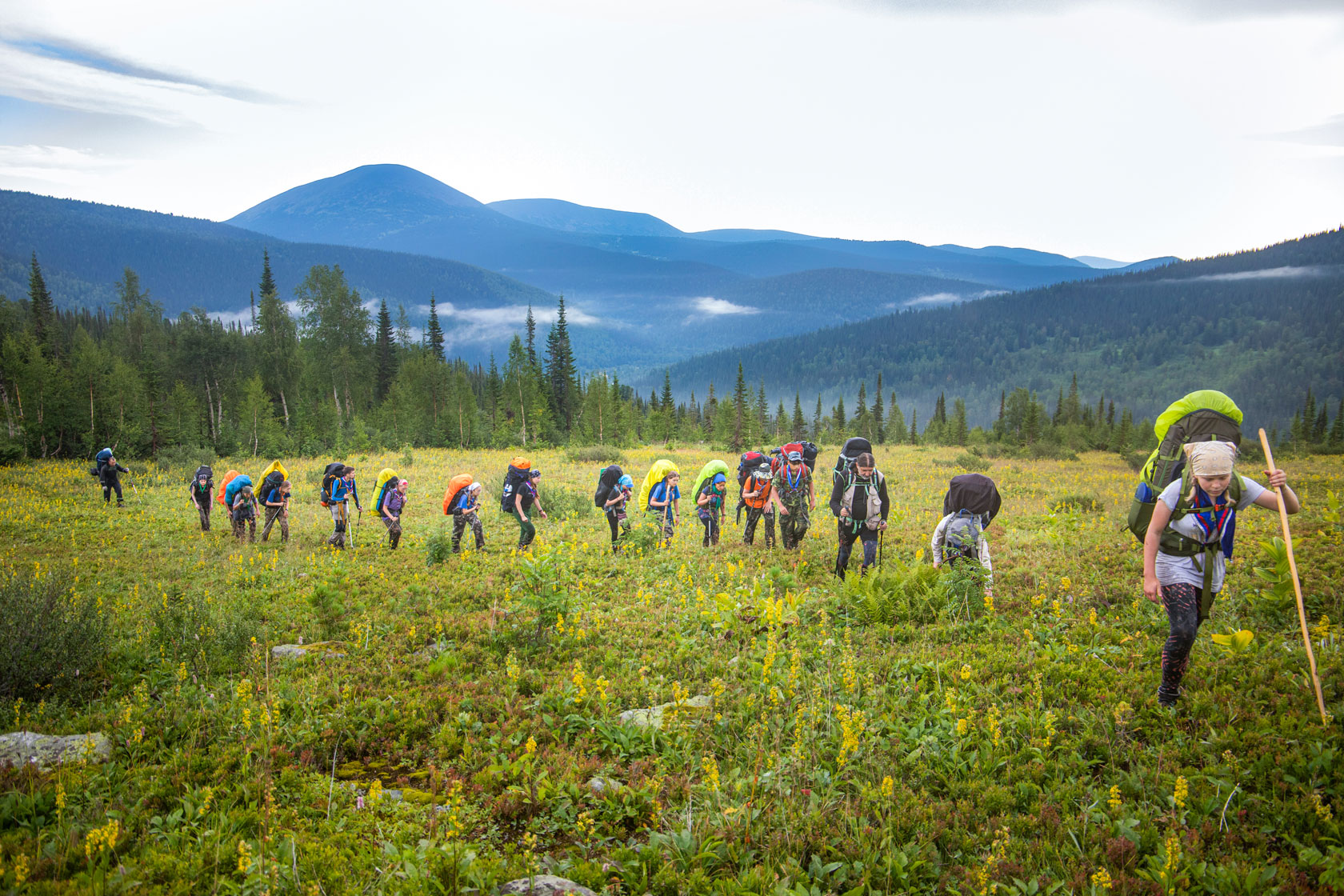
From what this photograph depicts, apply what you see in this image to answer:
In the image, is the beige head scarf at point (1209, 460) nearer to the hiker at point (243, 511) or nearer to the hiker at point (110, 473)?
the hiker at point (243, 511)

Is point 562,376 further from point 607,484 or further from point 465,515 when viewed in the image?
point 607,484

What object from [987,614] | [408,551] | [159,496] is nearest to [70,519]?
[159,496]

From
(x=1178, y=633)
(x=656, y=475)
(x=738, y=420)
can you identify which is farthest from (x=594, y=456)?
(x=1178, y=633)

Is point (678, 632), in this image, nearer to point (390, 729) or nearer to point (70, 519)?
point (390, 729)

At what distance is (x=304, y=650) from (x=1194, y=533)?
10093 millimetres

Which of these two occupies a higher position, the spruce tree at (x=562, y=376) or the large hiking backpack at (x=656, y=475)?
the spruce tree at (x=562, y=376)

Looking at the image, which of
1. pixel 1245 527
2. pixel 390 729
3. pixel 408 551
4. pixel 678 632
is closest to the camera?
pixel 390 729

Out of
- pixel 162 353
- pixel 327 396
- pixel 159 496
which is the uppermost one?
pixel 162 353

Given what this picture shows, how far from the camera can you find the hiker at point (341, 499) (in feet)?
48.0

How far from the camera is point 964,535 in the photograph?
9086 millimetres

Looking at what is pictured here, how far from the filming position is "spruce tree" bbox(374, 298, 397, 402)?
6781 centimetres

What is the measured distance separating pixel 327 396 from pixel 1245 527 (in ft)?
231

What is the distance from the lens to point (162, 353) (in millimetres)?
62469

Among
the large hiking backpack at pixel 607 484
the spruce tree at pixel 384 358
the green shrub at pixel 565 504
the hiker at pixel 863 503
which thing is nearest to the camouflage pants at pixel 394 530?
the green shrub at pixel 565 504
